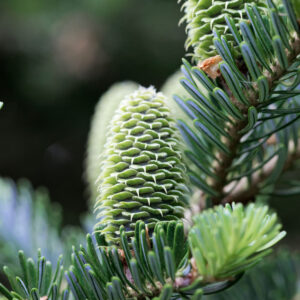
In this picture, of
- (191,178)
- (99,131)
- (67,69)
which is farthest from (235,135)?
(67,69)

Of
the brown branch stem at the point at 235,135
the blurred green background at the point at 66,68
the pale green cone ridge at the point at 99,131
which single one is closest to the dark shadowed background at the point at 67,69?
the blurred green background at the point at 66,68

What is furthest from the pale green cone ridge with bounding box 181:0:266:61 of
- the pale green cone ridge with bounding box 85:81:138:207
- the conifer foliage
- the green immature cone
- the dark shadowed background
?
the dark shadowed background

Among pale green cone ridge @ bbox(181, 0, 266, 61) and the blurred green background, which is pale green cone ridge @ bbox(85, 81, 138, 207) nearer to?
pale green cone ridge @ bbox(181, 0, 266, 61)

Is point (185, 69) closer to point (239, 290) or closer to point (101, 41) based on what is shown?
point (239, 290)

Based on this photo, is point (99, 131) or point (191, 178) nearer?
point (191, 178)

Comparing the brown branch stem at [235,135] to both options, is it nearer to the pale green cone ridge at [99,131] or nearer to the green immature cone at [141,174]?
the green immature cone at [141,174]

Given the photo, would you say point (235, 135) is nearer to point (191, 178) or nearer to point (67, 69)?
point (191, 178)

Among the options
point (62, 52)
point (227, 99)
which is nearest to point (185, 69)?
point (227, 99)
